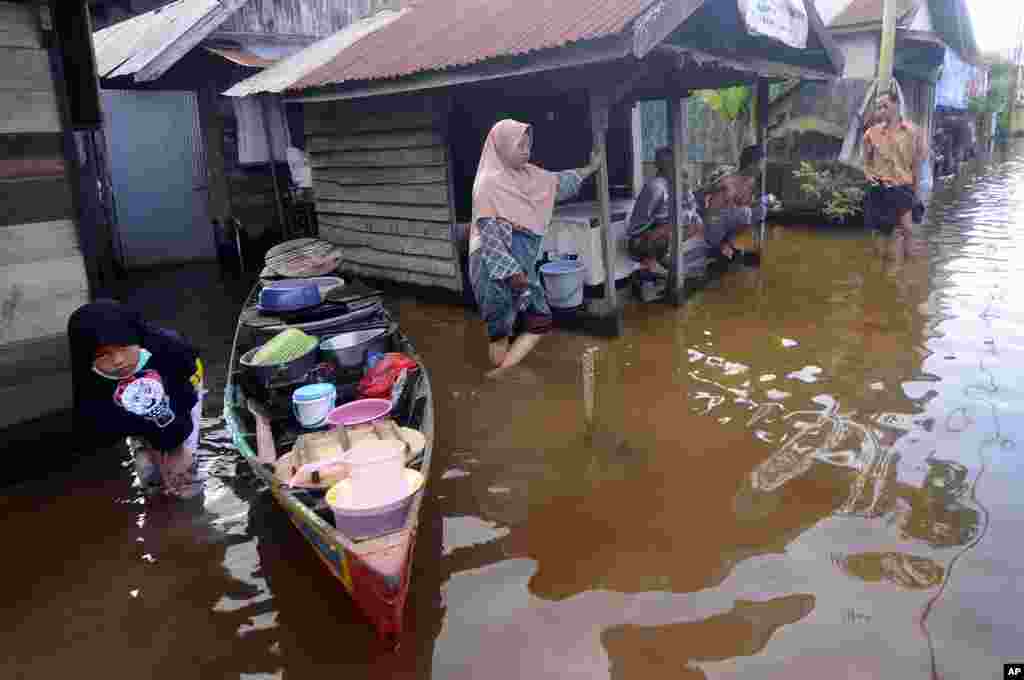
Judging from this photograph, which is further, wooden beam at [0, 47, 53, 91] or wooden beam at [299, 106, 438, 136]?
wooden beam at [299, 106, 438, 136]

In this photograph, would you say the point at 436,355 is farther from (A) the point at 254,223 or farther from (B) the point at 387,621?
(A) the point at 254,223

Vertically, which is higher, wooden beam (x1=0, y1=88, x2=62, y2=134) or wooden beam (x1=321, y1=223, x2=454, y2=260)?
wooden beam (x1=0, y1=88, x2=62, y2=134)

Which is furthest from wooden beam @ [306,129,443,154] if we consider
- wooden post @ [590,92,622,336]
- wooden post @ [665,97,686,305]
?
wooden post @ [665,97,686,305]

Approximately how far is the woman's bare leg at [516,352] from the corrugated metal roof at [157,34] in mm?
6641

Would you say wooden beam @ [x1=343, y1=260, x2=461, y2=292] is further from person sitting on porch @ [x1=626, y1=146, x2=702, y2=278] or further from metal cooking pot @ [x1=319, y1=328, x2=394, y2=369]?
metal cooking pot @ [x1=319, y1=328, x2=394, y2=369]

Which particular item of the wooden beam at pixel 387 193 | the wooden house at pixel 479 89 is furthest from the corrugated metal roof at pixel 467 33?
the wooden beam at pixel 387 193

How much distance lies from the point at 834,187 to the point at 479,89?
25.9 ft

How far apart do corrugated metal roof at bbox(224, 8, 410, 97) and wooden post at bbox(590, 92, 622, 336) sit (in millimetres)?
4656

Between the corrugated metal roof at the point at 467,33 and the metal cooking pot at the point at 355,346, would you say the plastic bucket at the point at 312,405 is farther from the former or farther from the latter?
the corrugated metal roof at the point at 467,33

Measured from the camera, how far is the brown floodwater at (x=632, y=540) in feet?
10.1

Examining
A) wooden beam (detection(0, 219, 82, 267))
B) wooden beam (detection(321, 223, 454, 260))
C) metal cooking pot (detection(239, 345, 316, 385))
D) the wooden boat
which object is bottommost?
the wooden boat

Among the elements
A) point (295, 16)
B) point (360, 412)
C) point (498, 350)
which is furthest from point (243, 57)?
point (360, 412)

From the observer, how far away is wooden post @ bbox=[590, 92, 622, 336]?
6.44 meters

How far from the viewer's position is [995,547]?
11.6 feet
